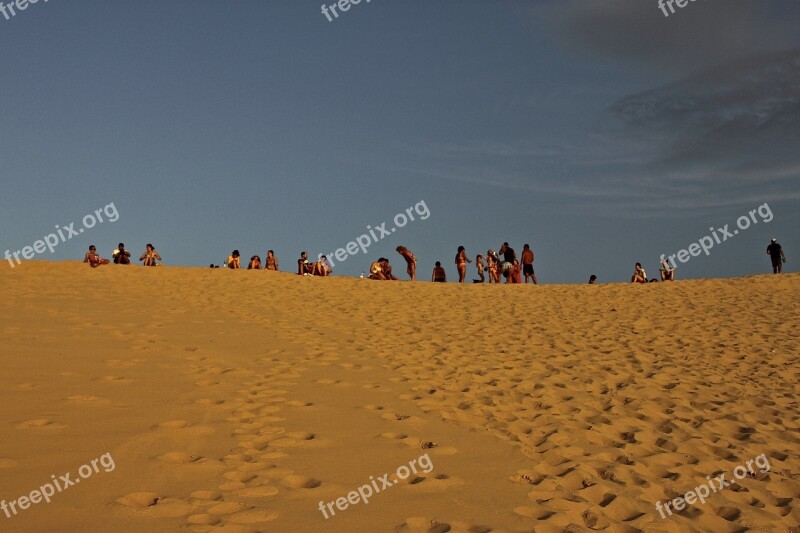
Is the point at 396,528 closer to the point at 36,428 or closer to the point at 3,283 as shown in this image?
the point at 36,428

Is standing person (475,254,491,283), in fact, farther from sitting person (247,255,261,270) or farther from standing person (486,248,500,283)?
sitting person (247,255,261,270)

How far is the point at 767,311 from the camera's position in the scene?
13.7 meters

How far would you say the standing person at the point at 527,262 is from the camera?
2219cm

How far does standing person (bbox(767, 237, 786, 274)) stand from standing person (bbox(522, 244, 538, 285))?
935 cm

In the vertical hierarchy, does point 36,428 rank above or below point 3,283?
below

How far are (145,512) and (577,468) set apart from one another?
3.29 metres

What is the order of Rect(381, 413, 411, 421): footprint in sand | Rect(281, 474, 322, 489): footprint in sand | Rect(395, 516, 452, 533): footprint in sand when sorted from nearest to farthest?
Rect(395, 516, 452, 533): footprint in sand, Rect(281, 474, 322, 489): footprint in sand, Rect(381, 413, 411, 421): footprint in sand

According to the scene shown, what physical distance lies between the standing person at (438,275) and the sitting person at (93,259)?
506 inches

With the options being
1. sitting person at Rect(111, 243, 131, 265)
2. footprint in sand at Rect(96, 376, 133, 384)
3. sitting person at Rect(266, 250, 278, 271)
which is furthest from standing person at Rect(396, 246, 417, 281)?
footprint in sand at Rect(96, 376, 133, 384)

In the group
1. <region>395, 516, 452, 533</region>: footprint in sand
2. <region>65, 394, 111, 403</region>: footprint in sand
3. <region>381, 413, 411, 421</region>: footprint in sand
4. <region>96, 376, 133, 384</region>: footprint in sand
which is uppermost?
<region>96, 376, 133, 384</region>: footprint in sand

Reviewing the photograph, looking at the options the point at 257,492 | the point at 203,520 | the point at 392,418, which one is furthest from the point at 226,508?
the point at 392,418

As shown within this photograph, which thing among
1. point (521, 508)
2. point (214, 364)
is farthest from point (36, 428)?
point (521, 508)

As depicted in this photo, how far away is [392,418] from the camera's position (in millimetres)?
5801

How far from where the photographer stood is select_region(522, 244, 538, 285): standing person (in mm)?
22188
